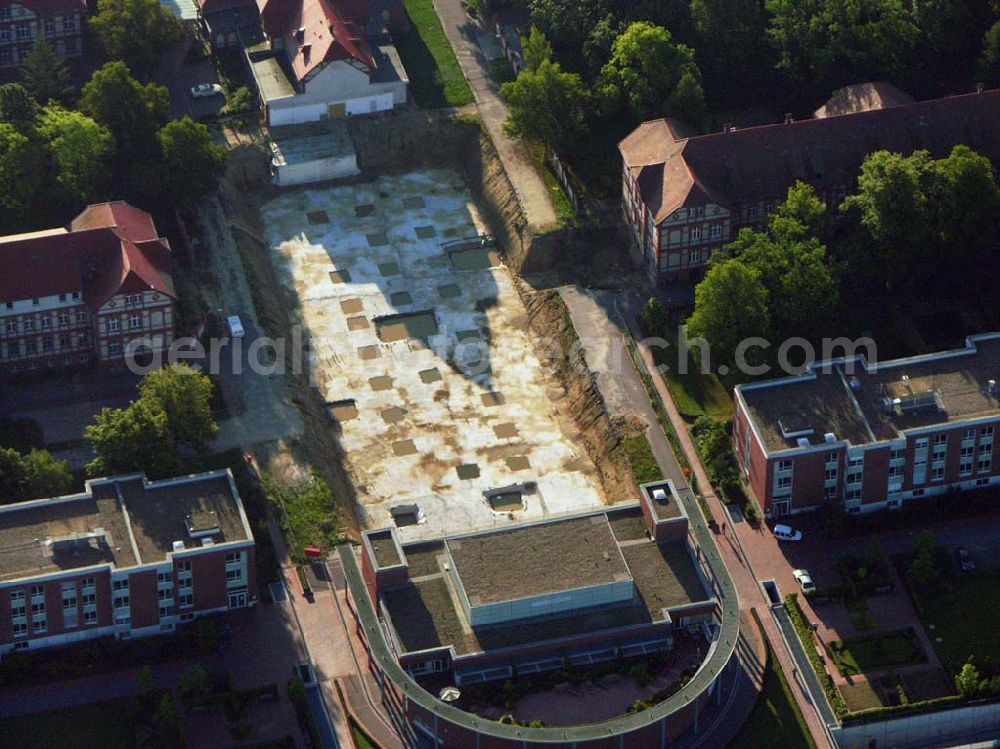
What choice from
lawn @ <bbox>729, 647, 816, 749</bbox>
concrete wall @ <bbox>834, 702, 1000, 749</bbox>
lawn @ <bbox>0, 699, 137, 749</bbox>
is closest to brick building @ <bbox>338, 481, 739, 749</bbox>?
lawn @ <bbox>729, 647, 816, 749</bbox>

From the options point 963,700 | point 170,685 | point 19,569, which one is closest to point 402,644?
point 170,685

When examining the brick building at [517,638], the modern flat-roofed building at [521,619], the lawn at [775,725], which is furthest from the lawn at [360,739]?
the lawn at [775,725]

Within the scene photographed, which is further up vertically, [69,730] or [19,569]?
[19,569]

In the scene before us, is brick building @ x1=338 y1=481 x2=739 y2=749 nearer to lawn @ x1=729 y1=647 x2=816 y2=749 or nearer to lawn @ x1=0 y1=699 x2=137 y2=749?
lawn @ x1=729 y1=647 x2=816 y2=749

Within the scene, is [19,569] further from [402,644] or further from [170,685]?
→ [402,644]

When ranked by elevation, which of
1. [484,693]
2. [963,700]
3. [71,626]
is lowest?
[963,700]

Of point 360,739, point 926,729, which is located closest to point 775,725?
point 926,729
